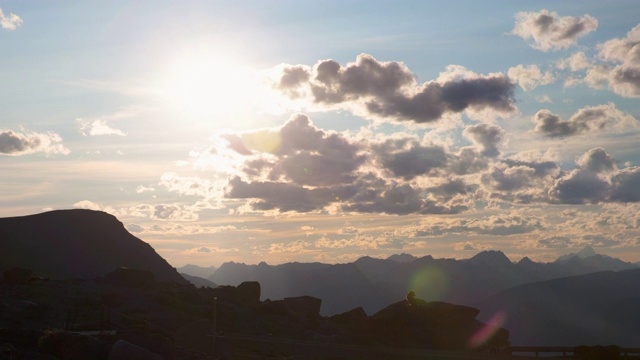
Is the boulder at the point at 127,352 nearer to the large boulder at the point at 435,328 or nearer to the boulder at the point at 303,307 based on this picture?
the large boulder at the point at 435,328

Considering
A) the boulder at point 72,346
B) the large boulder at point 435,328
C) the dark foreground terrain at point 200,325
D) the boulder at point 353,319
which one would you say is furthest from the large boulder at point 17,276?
the boulder at point 72,346

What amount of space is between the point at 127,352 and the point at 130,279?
55.6m

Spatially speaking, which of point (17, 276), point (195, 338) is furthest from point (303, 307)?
point (195, 338)

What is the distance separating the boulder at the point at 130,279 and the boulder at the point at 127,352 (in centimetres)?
5289

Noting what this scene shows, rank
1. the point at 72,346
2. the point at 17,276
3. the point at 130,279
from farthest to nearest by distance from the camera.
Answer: the point at 130,279, the point at 17,276, the point at 72,346

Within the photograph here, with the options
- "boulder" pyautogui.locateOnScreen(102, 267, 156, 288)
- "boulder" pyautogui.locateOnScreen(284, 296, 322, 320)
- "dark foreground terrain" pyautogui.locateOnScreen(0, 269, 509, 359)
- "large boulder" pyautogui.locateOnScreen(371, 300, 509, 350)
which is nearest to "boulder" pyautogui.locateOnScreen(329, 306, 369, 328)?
"dark foreground terrain" pyautogui.locateOnScreen(0, 269, 509, 359)

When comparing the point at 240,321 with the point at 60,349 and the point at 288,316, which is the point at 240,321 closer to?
the point at 288,316

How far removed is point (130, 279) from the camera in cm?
8381

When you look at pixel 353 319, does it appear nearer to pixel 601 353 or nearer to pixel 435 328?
pixel 435 328

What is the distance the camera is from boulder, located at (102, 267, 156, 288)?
82.4m

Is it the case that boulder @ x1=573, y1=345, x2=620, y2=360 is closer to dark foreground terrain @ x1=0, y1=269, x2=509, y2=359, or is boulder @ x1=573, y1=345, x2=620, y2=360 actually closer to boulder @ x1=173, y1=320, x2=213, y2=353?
dark foreground terrain @ x1=0, y1=269, x2=509, y2=359

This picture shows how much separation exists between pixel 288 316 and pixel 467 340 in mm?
22052

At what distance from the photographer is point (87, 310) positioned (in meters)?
62.8

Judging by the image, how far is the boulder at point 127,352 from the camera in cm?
2998
